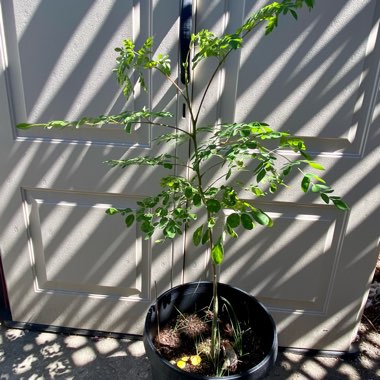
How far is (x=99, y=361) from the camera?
1.63 meters

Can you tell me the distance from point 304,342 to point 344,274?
0.40 m

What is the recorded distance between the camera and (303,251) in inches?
61.0

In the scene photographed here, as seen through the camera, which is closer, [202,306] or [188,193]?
[188,193]

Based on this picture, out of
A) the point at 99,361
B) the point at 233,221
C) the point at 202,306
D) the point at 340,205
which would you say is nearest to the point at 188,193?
the point at 233,221

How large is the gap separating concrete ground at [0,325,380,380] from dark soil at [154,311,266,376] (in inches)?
14.7

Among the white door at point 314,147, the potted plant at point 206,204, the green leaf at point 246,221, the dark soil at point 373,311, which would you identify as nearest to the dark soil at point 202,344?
the potted plant at point 206,204

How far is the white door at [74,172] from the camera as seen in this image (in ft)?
4.30

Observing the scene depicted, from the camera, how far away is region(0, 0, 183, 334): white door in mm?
1310

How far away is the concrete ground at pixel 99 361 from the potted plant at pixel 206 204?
0.43 meters

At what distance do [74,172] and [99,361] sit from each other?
0.86 meters

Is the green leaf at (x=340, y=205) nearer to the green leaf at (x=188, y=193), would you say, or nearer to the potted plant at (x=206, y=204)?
the potted plant at (x=206, y=204)

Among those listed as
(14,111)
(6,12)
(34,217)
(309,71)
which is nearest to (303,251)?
(309,71)

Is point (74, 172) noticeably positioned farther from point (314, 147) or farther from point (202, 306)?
point (314, 147)

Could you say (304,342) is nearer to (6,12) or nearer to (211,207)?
(211,207)
